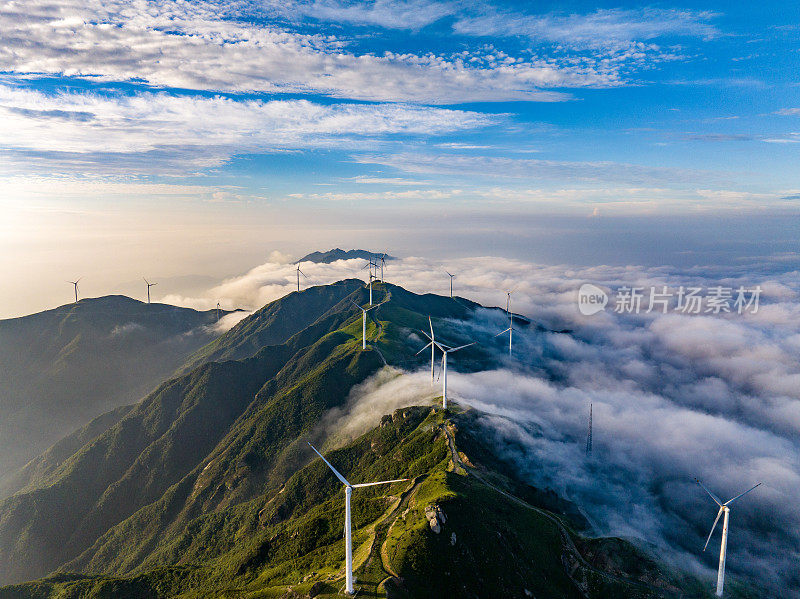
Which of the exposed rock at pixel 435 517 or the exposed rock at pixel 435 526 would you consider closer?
the exposed rock at pixel 435 526

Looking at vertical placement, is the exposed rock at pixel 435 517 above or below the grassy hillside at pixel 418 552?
above

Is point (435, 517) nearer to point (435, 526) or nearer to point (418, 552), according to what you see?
point (435, 526)

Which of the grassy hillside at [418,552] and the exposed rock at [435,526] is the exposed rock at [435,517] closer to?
the exposed rock at [435,526]

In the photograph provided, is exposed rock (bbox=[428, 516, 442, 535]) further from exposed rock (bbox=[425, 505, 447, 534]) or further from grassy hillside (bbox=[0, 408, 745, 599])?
grassy hillside (bbox=[0, 408, 745, 599])

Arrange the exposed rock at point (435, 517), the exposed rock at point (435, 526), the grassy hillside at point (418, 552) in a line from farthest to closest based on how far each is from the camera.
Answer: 1. the exposed rock at point (435, 517)
2. the exposed rock at point (435, 526)
3. the grassy hillside at point (418, 552)

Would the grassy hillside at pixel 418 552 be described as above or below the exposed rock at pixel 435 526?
below

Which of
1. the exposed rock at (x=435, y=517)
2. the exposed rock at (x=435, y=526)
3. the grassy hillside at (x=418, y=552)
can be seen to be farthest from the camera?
the exposed rock at (x=435, y=517)

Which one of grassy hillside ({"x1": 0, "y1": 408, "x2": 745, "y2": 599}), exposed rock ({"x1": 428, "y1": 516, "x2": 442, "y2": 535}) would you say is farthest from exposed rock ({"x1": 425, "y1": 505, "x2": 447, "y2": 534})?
grassy hillside ({"x1": 0, "y1": 408, "x2": 745, "y2": 599})

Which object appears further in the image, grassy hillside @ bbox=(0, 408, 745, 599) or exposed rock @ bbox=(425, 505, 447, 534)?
exposed rock @ bbox=(425, 505, 447, 534)

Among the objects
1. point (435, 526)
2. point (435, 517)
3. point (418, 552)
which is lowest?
point (418, 552)

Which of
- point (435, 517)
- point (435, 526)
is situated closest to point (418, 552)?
point (435, 526)

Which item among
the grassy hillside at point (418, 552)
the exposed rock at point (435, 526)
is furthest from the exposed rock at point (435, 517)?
the grassy hillside at point (418, 552)
